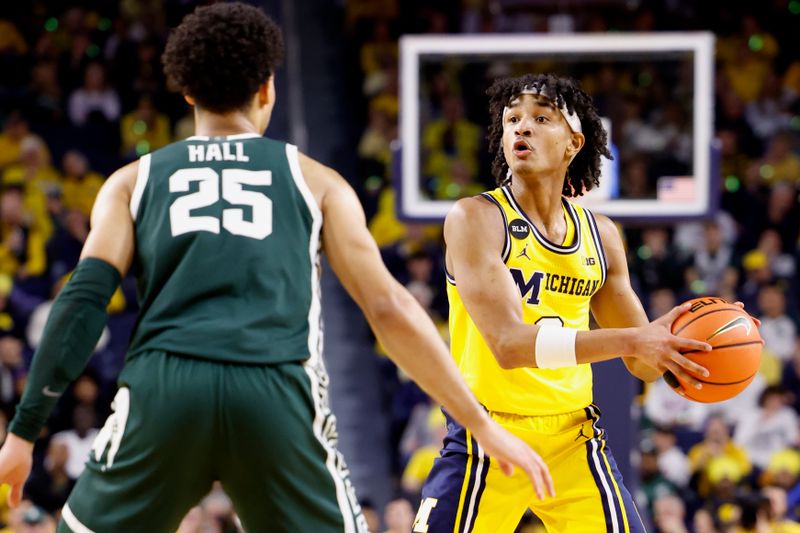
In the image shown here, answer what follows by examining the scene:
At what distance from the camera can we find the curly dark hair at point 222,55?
10.8 feet

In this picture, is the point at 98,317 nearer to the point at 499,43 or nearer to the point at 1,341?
the point at 499,43

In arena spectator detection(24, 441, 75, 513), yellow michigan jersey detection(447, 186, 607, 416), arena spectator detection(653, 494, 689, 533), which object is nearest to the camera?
yellow michigan jersey detection(447, 186, 607, 416)

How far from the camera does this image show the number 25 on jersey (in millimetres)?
3172

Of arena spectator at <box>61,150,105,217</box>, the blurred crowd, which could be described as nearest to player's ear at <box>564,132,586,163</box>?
the blurred crowd

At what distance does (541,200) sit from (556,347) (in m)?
0.76

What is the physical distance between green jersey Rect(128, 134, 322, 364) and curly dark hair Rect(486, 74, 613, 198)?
6.47ft

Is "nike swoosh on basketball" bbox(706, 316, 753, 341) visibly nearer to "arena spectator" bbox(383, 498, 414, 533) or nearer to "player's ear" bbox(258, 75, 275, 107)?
"player's ear" bbox(258, 75, 275, 107)

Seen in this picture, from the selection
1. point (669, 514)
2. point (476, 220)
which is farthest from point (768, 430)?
point (476, 220)

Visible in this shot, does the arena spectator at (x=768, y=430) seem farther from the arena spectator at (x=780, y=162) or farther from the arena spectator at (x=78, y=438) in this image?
the arena spectator at (x=78, y=438)

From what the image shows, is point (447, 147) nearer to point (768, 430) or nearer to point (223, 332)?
point (768, 430)

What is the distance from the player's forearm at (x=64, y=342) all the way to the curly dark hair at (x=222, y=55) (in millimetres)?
564

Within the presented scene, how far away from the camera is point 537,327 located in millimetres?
4371

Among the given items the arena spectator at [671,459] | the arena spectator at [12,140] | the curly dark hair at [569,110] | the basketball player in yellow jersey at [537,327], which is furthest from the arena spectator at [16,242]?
the basketball player in yellow jersey at [537,327]

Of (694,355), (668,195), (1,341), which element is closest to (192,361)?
(694,355)
